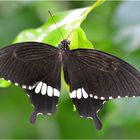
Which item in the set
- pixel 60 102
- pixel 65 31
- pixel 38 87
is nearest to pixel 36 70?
pixel 38 87

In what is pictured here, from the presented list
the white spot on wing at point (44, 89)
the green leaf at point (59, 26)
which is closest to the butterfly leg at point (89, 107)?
the white spot on wing at point (44, 89)

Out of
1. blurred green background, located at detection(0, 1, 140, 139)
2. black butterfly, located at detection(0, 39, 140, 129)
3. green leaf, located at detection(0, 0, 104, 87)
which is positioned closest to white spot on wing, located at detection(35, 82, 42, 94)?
black butterfly, located at detection(0, 39, 140, 129)

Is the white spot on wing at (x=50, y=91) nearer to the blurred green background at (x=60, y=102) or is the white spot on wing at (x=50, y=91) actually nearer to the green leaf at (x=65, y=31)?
the green leaf at (x=65, y=31)

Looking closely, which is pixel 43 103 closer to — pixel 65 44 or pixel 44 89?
pixel 44 89

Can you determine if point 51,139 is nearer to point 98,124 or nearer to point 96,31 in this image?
point 96,31

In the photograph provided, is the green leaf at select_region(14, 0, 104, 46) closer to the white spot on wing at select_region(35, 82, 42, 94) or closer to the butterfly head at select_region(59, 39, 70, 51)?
the butterfly head at select_region(59, 39, 70, 51)

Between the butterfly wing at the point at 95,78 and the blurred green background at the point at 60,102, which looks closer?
the butterfly wing at the point at 95,78

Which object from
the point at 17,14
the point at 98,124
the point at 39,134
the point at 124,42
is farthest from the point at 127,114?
the point at 17,14
